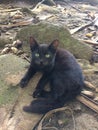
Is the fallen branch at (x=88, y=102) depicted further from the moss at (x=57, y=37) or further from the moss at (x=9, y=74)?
the moss at (x=57, y=37)

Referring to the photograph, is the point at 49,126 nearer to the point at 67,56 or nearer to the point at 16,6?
the point at 67,56

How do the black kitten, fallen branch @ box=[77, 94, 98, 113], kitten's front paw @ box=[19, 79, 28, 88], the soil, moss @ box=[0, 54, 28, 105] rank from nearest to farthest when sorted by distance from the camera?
1. the soil
2. the black kitten
3. fallen branch @ box=[77, 94, 98, 113]
4. moss @ box=[0, 54, 28, 105]
5. kitten's front paw @ box=[19, 79, 28, 88]

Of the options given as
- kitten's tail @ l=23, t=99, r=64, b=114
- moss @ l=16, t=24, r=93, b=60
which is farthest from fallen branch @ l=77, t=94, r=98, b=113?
moss @ l=16, t=24, r=93, b=60

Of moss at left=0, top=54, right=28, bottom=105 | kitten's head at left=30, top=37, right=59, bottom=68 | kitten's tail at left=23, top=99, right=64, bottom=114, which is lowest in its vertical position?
moss at left=0, top=54, right=28, bottom=105

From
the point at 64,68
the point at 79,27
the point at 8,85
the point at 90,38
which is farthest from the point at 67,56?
the point at 79,27

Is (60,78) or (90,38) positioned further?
(90,38)

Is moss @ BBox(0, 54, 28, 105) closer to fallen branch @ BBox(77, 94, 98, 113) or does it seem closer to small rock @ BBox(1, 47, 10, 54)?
small rock @ BBox(1, 47, 10, 54)

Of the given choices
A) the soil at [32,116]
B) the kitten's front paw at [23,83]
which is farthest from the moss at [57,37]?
the soil at [32,116]
